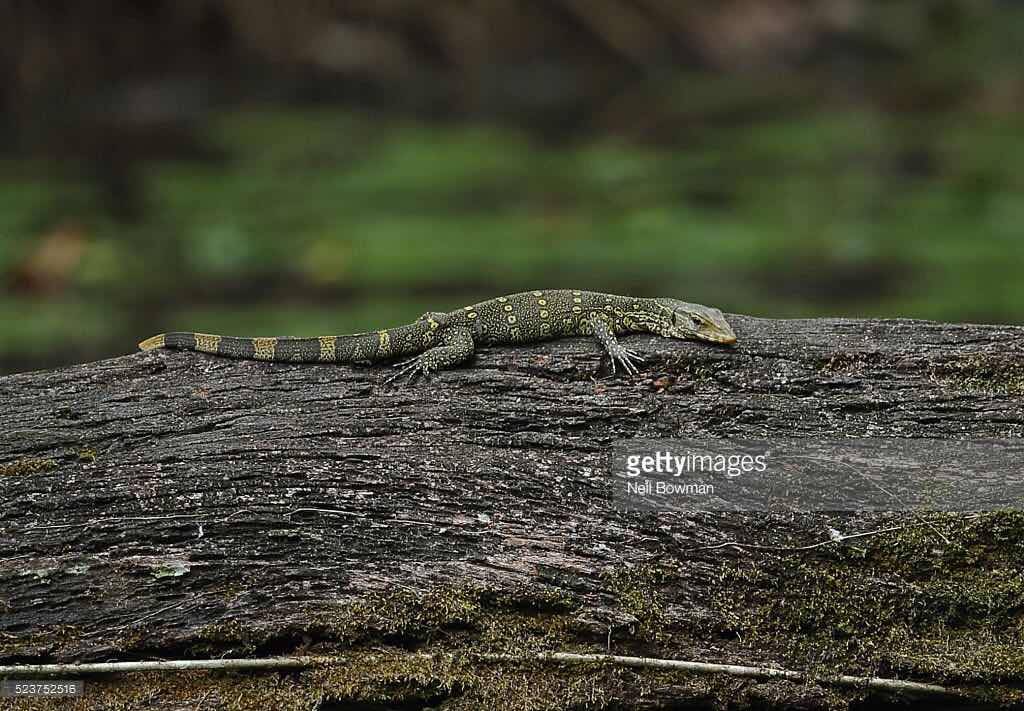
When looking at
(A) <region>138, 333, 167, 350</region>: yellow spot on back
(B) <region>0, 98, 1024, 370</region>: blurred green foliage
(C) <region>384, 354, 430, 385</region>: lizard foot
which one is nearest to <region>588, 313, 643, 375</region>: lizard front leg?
(C) <region>384, 354, 430, 385</region>: lizard foot

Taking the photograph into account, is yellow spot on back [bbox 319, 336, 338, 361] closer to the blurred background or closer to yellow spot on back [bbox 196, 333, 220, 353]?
yellow spot on back [bbox 196, 333, 220, 353]

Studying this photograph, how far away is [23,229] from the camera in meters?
12.2

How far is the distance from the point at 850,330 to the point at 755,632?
182cm

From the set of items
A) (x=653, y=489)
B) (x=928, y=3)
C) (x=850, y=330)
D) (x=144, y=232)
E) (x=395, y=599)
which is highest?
(x=928, y=3)

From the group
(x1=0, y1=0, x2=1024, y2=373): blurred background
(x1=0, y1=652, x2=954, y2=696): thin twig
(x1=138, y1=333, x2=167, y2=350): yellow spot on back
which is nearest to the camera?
(x1=0, y1=652, x2=954, y2=696): thin twig

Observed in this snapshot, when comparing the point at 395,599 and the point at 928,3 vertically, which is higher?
the point at 928,3

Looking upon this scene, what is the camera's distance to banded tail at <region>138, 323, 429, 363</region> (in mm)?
5926

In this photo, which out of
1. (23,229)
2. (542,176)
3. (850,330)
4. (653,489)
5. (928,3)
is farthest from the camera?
(928,3)

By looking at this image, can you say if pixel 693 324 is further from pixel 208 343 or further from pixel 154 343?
pixel 154 343

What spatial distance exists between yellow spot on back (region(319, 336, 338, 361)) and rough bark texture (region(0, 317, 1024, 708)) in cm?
46

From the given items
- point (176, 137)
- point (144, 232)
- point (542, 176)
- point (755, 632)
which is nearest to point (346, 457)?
point (755, 632)

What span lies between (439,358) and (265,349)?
2.86ft

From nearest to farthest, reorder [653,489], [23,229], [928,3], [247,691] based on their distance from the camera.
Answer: [247,691] → [653,489] → [23,229] → [928,3]

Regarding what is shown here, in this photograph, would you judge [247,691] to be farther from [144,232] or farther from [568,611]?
[144,232]
